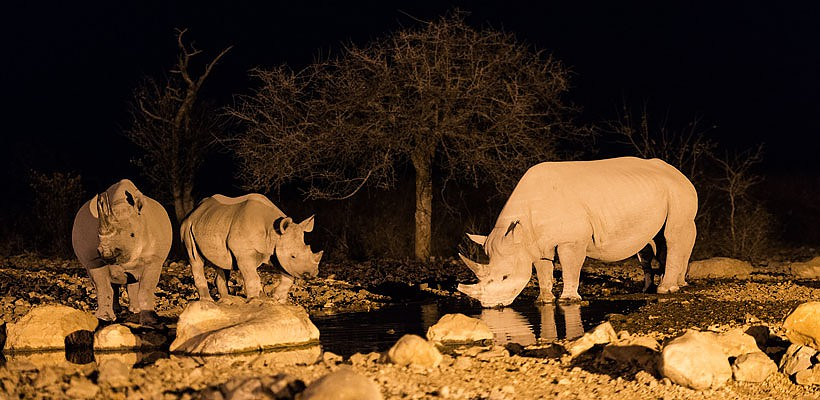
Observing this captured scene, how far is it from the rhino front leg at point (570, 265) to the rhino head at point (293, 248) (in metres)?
3.58

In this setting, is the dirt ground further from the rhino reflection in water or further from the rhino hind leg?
the rhino reflection in water

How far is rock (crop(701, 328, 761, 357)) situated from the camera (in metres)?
8.78

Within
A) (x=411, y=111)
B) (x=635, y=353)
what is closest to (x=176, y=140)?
(x=411, y=111)

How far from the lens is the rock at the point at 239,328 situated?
9.17m

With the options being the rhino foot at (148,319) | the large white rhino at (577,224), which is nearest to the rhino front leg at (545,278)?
the large white rhino at (577,224)

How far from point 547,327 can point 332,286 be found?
4945 millimetres

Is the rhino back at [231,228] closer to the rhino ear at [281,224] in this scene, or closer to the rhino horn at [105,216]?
the rhino ear at [281,224]

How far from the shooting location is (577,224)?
13195 mm

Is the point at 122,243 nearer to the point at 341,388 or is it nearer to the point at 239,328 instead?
the point at 239,328

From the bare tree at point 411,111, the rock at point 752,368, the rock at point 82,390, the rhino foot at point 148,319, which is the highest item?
the bare tree at point 411,111

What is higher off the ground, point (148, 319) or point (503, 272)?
point (503, 272)

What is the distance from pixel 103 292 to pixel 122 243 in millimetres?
916

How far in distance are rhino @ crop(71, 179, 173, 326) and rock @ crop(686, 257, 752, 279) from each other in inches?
366

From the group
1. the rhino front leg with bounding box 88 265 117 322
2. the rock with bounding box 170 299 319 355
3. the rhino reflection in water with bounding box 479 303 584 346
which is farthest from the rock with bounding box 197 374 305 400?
the rhino front leg with bounding box 88 265 117 322
